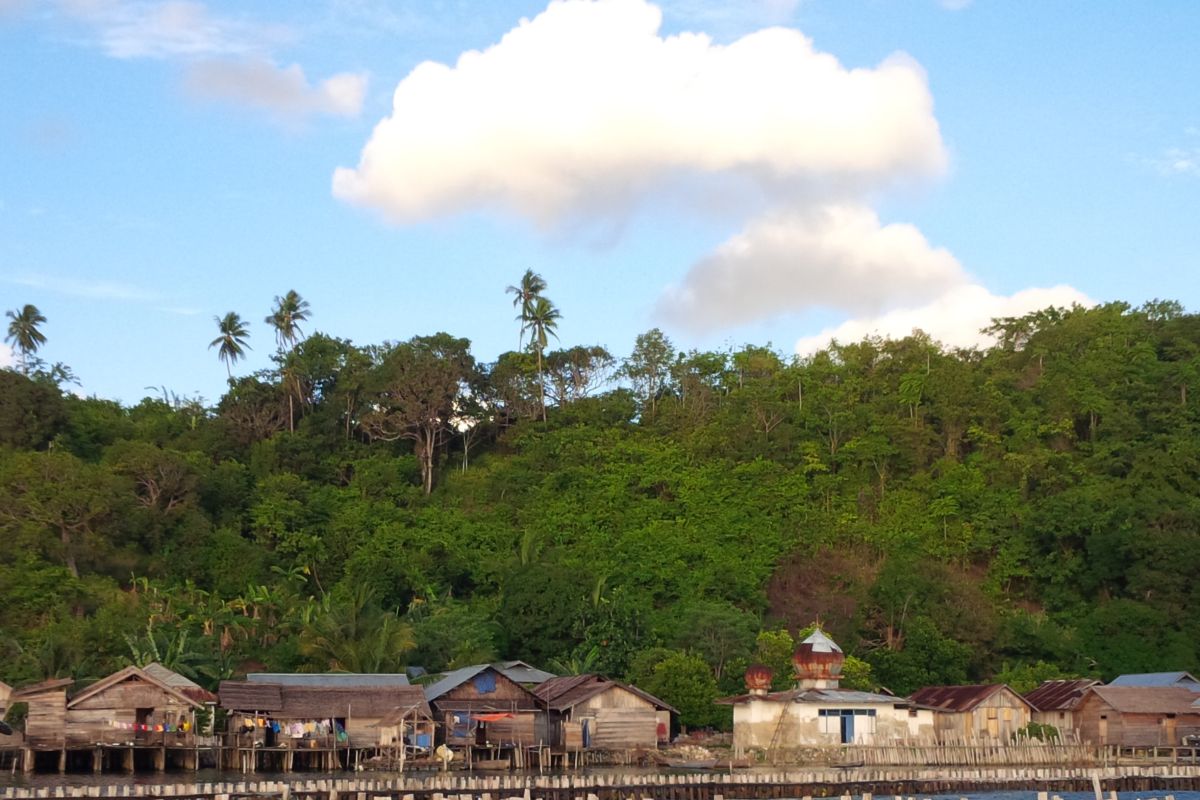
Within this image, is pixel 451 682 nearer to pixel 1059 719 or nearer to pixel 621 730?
pixel 621 730

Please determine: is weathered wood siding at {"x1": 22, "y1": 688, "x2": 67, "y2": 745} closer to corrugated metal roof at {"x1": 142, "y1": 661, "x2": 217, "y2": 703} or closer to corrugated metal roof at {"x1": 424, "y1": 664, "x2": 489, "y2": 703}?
corrugated metal roof at {"x1": 142, "y1": 661, "x2": 217, "y2": 703}

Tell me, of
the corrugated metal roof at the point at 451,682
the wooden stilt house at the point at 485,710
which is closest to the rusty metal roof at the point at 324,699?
the corrugated metal roof at the point at 451,682

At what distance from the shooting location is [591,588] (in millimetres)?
60469

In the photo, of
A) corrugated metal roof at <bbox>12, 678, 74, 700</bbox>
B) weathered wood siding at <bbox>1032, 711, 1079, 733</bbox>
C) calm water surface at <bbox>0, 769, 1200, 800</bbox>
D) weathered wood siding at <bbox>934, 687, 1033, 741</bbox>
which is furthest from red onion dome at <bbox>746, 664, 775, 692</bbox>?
corrugated metal roof at <bbox>12, 678, 74, 700</bbox>

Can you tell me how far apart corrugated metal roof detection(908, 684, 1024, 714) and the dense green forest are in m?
2.85

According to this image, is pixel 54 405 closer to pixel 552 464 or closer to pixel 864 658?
pixel 552 464

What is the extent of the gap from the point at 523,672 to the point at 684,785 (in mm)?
17560

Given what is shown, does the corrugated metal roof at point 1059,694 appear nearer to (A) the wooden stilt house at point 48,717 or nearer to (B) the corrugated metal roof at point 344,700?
(B) the corrugated metal roof at point 344,700

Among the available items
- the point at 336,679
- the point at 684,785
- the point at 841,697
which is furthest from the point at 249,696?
the point at 841,697

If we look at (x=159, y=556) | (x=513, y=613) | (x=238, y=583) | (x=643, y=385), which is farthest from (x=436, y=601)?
(x=643, y=385)

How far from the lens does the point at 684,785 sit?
1515 inches

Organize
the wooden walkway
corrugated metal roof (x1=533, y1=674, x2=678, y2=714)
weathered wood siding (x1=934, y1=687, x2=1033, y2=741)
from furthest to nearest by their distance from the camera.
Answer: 1. weathered wood siding (x1=934, y1=687, x2=1033, y2=741)
2. corrugated metal roof (x1=533, y1=674, x2=678, y2=714)
3. the wooden walkway

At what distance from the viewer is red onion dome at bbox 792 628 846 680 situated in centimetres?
5034

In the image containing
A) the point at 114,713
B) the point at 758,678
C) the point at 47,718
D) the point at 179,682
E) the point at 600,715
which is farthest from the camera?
the point at 758,678
